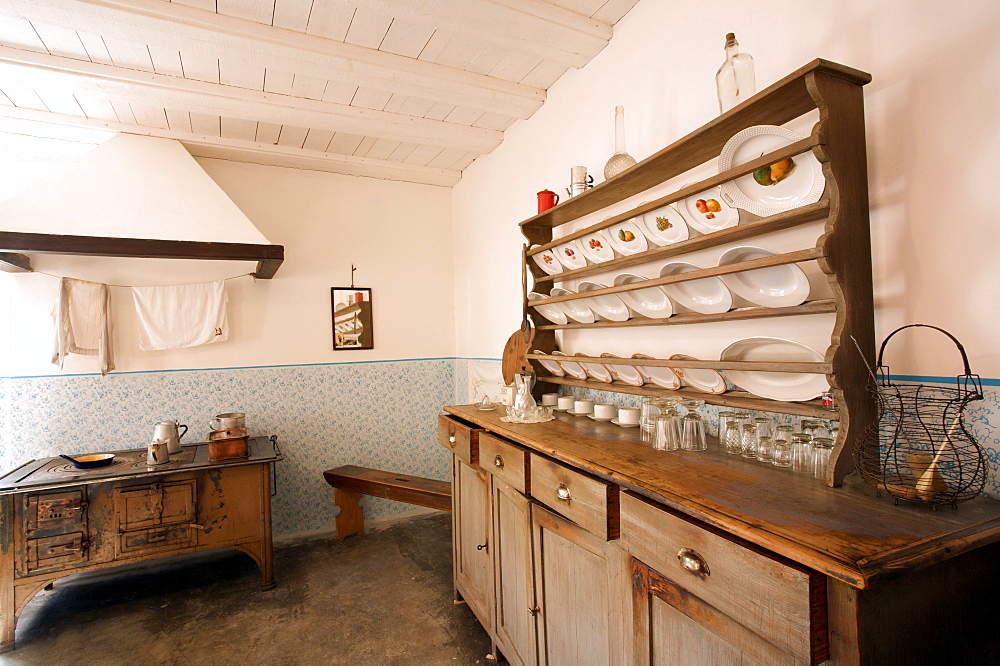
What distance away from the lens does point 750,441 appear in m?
1.40

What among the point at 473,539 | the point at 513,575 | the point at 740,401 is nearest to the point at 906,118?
the point at 740,401

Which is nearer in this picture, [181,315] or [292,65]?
[292,65]

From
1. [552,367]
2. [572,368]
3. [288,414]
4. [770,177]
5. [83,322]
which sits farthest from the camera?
[288,414]

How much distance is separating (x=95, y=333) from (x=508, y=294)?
2.64 m

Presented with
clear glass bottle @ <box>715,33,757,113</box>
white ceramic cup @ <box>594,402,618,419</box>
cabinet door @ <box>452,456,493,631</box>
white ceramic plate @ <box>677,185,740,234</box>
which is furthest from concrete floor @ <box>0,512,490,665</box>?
clear glass bottle @ <box>715,33,757,113</box>

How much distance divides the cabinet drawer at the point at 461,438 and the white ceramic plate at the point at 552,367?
0.49 m

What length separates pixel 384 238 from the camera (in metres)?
4.02

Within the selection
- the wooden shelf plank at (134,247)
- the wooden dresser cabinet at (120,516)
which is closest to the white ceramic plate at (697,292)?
the wooden shelf plank at (134,247)

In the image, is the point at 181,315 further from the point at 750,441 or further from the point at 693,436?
the point at 750,441

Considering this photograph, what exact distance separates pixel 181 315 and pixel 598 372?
9.44 feet

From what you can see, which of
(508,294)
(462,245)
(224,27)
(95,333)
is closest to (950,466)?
(508,294)

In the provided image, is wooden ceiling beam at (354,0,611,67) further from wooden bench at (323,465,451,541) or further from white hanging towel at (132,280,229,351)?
wooden bench at (323,465,451,541)

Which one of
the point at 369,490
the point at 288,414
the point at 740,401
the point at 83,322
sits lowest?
the point at 369,490

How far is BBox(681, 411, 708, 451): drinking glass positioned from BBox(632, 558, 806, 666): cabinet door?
0.44 metres
